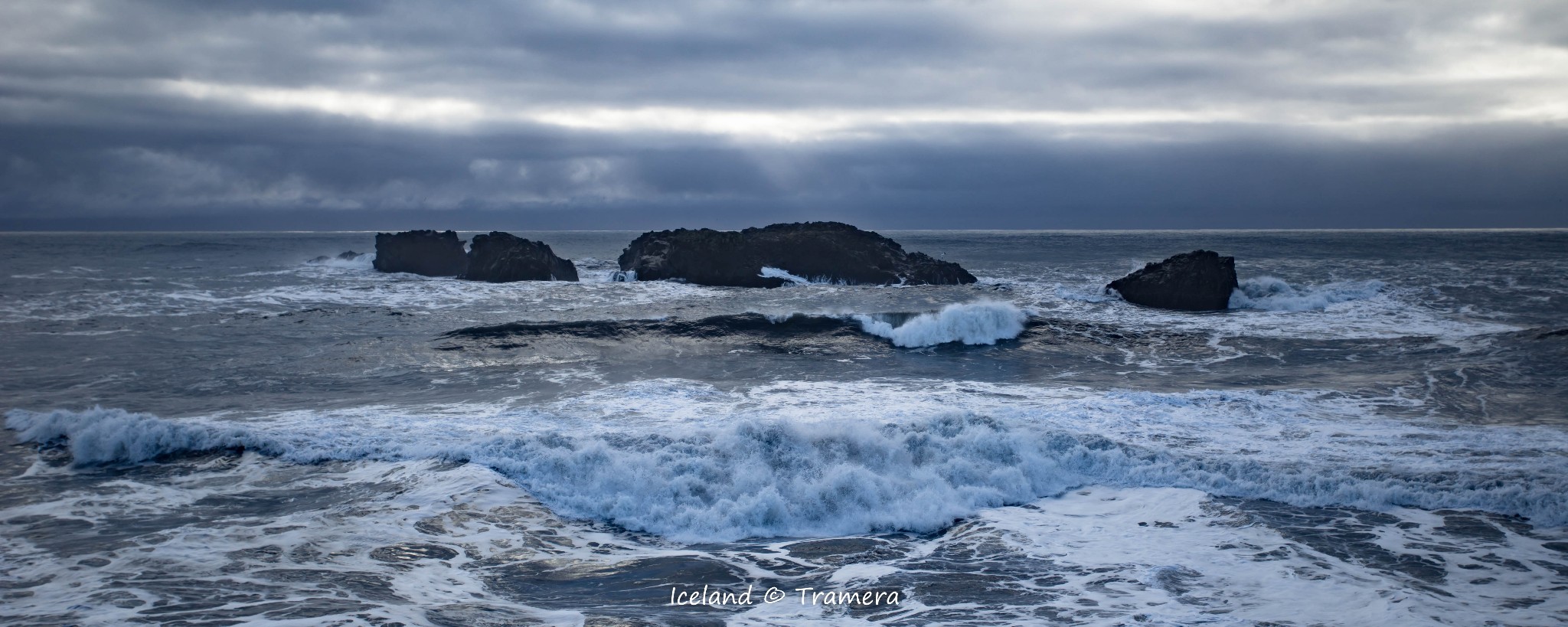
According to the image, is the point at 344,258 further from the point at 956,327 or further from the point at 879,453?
the point at 879,453

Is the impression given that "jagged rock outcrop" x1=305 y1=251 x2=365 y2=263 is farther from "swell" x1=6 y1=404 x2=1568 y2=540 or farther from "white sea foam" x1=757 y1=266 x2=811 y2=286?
"swell" x1=6 y1=404 x2=1568 y2=540

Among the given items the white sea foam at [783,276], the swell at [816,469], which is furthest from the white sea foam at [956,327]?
the white sea foam at [783,276]

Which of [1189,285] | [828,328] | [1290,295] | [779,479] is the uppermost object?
[1189,285]

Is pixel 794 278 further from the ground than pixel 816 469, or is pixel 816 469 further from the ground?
pixel 794 278

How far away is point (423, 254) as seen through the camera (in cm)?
4169

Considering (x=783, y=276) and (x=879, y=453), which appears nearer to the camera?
(x=879, y=453)

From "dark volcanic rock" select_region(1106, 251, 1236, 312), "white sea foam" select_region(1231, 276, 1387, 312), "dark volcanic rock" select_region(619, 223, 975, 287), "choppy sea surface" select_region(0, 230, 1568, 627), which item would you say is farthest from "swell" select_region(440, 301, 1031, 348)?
"dark volcanic rock" select_region(619, 223, 975, 287)

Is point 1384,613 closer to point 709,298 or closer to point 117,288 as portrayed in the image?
point 709,298

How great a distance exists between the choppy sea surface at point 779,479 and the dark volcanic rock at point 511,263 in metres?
15.8

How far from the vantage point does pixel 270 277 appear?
38531 mm

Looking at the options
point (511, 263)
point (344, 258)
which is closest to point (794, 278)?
point (511, 263)

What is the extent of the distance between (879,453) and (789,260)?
27.8 m

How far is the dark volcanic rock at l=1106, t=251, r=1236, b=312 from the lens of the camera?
27.0 metres

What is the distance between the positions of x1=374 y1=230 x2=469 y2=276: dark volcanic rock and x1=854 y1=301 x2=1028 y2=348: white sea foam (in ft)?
84.3
